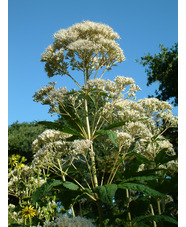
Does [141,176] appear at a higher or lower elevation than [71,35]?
lower

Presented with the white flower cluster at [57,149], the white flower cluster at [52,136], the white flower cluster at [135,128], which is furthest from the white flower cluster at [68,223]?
the white flower cluster at [135,128]

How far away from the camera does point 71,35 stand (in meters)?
3.71

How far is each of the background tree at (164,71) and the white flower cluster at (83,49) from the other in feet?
50.0

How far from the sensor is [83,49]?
137 inches

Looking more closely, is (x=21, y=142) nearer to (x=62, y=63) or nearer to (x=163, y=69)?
(x=163, y=69)

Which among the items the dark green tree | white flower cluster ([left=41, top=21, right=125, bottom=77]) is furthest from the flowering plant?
the dark green tree

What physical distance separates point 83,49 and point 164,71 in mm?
16609

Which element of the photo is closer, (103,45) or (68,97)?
(68,97)

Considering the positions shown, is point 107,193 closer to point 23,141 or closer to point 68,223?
point 68,223

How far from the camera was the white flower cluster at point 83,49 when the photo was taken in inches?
142

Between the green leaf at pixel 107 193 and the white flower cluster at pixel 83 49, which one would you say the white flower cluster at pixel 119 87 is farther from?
the green leaf at pixel 107 193

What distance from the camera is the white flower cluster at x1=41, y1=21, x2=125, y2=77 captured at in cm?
360
